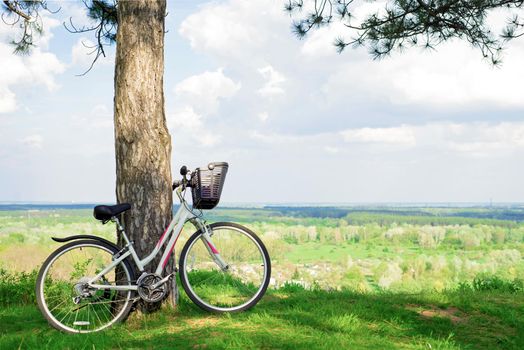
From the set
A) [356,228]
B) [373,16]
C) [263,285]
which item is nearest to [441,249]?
[356,228]

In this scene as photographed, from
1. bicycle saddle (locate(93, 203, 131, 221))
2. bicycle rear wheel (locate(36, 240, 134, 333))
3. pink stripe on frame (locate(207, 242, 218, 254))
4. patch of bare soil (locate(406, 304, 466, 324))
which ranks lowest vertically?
patch of bare soil (locate(406, 304, 466, 324))

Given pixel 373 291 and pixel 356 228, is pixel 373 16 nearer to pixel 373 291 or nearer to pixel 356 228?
pixel 373 291

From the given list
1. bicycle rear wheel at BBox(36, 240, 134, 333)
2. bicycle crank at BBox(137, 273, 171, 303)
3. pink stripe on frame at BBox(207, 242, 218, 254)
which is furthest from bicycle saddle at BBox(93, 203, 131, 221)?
pink stripe on frame at BBox(207, 242, 218, 254)

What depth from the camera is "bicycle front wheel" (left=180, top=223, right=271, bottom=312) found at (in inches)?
193

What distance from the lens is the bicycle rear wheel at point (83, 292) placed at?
4.64 metres

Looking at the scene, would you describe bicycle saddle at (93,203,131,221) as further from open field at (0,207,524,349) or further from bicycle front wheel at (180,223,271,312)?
bicycle front wheel at (180,223,271,312)

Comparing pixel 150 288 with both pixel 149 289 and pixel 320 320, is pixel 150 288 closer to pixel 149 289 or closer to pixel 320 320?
pixel 149 289

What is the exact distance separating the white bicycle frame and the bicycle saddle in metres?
0.12

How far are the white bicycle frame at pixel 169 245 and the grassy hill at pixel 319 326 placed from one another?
1.47 feet

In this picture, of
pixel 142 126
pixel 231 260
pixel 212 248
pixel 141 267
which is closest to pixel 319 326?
pixel 231 260

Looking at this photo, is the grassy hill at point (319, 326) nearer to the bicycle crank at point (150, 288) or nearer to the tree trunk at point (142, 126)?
the bicycle crank at point (150, 288)

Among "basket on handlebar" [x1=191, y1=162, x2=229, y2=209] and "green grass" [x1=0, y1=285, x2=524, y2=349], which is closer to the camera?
"green grass" [x1=0, y1=285, x2=524, y2=349]

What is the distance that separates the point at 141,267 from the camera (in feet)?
15.7

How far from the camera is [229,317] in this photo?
4.69 metres
